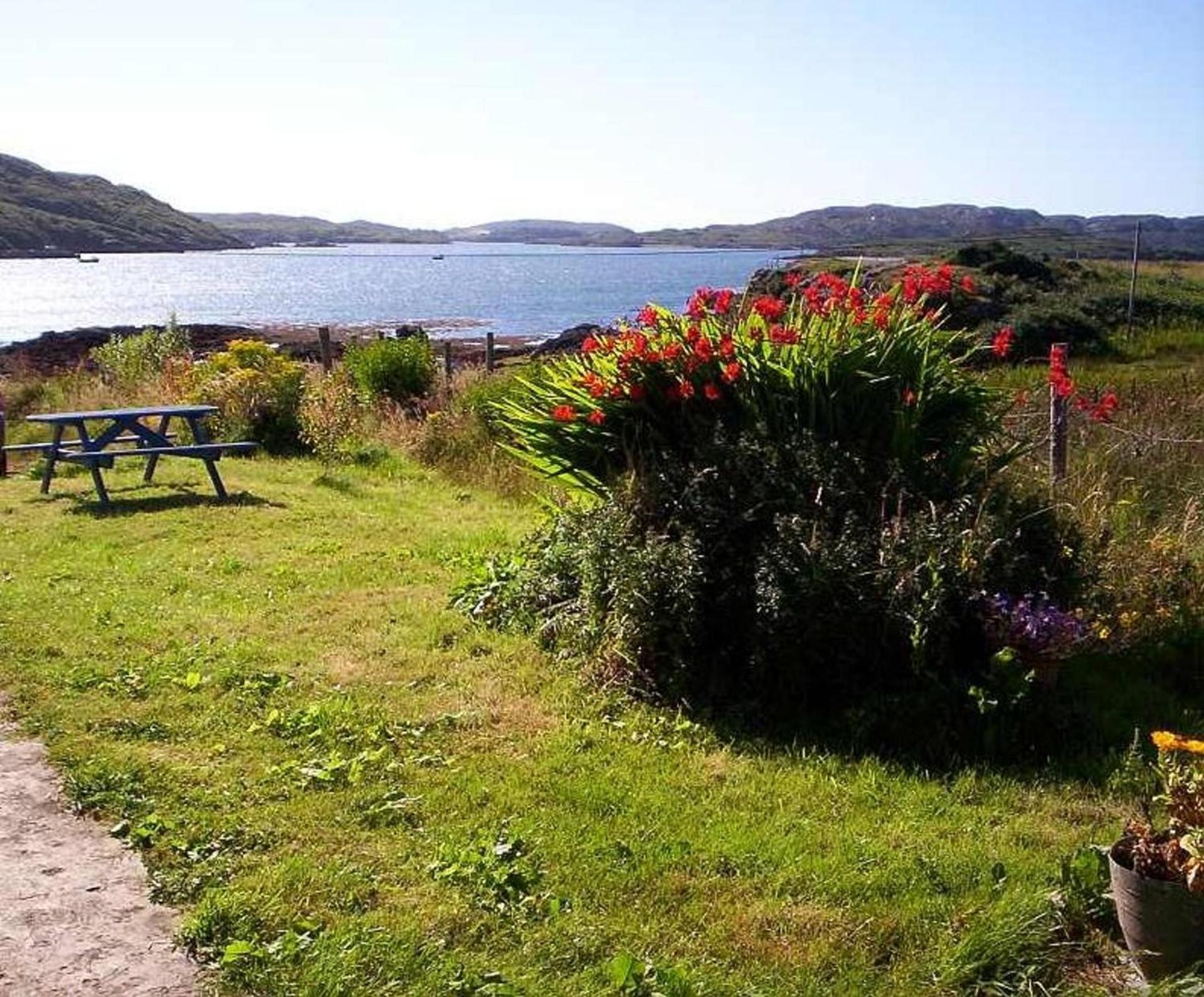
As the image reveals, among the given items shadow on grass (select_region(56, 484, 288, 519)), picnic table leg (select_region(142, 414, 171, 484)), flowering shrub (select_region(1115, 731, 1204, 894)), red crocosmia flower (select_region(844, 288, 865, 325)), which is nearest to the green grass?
flowering shrub (select_region(1115, 731, 1204, 894))

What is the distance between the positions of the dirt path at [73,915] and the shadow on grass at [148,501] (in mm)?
6298

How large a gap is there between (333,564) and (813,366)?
12.9 ft

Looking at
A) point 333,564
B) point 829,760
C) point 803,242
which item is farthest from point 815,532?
point 803,242

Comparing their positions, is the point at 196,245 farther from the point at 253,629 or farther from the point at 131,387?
the point at 253,629

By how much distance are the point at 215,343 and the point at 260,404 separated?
22914 mm

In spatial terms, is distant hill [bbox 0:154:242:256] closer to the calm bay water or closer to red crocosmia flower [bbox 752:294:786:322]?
the calm bay water

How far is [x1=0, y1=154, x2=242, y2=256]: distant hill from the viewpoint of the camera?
5448 inches

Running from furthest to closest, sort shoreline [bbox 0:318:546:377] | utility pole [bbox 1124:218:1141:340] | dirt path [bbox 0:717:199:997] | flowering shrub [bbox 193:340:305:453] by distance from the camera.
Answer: shoreline [bbox 0:318:546:377], utility pole [bbox 1124:218:1141:340], flowering shrub [bbox 193:340:305:453], dirt path [bbox 0:717:199:997]

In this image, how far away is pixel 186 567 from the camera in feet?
27.8

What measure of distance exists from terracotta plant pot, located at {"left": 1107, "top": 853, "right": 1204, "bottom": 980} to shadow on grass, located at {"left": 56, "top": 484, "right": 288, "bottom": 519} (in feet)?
28.4

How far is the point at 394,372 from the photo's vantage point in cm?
1694

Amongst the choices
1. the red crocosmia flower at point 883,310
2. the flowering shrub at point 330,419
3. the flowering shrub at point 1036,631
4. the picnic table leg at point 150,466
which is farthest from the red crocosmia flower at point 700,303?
the flowering shrub at point 330,419

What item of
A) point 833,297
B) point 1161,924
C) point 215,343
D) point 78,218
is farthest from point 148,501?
point 78,218

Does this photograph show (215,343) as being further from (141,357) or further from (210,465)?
(210,465)
